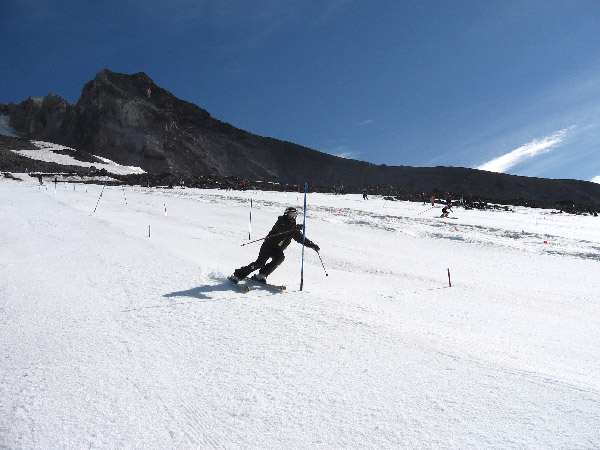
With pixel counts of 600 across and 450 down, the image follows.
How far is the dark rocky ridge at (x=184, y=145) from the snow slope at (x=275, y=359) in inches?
2753

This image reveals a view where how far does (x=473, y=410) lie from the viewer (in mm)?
2404

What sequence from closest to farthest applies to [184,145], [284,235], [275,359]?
[275,359]
[284,235]
[184,145]

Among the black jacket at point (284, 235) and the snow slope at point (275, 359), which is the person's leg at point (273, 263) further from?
the snow slope at point (275, 359)

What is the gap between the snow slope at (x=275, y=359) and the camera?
7.11ft

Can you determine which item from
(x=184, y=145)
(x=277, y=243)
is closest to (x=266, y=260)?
(x=277, y=243)

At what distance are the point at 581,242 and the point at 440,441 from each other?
15874mm

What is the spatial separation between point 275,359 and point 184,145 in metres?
96.8

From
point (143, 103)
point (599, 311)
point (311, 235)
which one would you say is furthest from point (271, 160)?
point (599, 311)

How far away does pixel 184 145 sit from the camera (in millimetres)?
91750

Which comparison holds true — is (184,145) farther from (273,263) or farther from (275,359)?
(275,359)

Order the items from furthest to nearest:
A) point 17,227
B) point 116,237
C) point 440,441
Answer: point 17,227
point 116,237
point 440,441

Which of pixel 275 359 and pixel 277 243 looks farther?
pixel 277 243

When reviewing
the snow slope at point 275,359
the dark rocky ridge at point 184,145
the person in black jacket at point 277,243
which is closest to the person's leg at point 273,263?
the person in black jacket at point 277,243

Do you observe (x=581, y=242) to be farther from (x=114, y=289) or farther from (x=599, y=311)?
(x=114, y=289)
